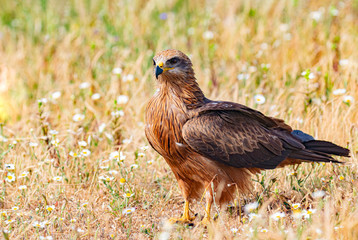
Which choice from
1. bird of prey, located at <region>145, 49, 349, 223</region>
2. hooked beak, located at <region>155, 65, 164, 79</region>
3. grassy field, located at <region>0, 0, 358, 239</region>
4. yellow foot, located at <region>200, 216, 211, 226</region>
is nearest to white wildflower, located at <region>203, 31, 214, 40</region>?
grassy field, located at <region>0, 0, 358, 239</region>

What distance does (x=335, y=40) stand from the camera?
603 centimetres

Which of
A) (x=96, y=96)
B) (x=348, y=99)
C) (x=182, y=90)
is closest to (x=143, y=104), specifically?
(x=96, y=96)

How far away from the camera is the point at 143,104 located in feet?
17.6

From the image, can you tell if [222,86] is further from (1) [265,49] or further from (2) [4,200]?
(2) [4,200]

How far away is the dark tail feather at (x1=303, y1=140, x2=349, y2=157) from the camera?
3.84 meters

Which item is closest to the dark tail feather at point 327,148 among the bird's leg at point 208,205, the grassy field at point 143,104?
the grassy field at point 143,104

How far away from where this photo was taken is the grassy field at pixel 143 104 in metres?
3.63

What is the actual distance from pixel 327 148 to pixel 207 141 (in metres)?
0.98

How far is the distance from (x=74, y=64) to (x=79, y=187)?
260 cm

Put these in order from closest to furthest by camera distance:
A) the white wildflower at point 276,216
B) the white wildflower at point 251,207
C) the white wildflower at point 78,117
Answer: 1. the white wildflower at point 276,216
2. the white wildflower at point 251,207
3. the white wildflower at point 78,117

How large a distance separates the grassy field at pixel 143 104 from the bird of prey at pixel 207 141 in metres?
0.21

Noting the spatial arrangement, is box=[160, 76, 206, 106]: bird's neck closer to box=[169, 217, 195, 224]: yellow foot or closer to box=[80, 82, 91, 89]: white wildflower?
box=[169, 217, 195, 224]: yellow foot

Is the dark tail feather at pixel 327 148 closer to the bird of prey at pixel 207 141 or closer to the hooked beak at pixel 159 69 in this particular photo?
the bird of prey at pixel 207 141

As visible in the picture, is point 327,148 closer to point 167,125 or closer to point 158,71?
point 167,125
